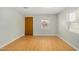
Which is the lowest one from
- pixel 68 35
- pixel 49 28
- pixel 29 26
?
pixel 68 35

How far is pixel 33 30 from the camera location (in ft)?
28.4

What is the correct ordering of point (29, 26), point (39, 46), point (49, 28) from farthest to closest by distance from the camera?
point (29, 26), point (49, 28), point (39, 46)

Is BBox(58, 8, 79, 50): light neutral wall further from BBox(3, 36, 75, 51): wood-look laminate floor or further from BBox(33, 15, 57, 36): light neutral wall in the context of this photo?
BBox(33, 15, 57, 36): light neutral wall

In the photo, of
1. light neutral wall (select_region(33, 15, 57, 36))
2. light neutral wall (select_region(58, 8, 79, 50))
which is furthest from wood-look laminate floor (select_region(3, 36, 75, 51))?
light neutral wall (select_region(33, 15, 57, 36))

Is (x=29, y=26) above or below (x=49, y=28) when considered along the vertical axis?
above

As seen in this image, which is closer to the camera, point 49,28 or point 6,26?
point 6,26

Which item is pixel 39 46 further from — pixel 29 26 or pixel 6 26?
pixel 29 26

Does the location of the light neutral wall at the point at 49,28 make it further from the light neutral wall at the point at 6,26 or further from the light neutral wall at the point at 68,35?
the light neutral wall at the point at 6,26

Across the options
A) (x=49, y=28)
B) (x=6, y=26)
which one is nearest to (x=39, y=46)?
(x=6, y=26)
